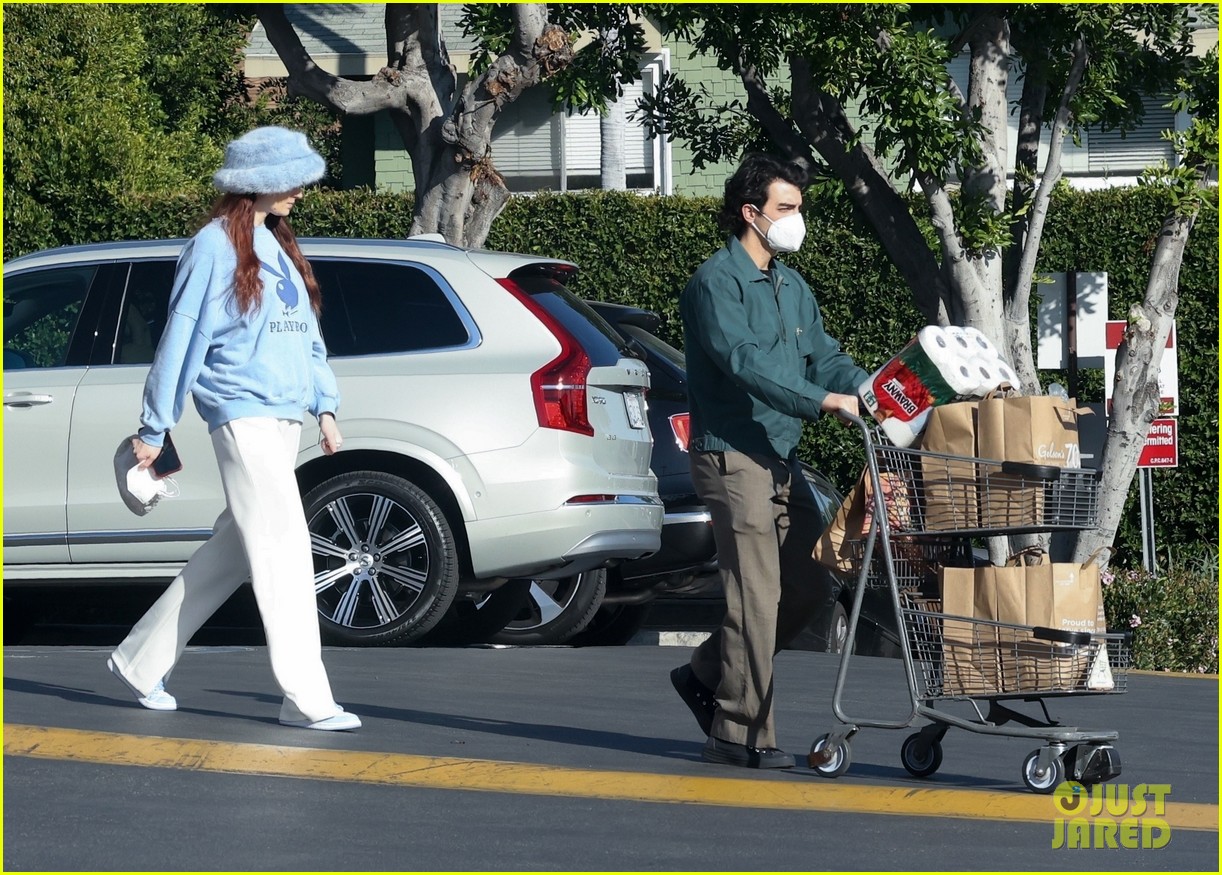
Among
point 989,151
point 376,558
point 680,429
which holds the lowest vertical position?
point 376,558

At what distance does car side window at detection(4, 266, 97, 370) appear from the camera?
9.46 metres

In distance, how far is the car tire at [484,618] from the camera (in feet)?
33.1

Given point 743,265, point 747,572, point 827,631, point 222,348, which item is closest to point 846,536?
point 747,572

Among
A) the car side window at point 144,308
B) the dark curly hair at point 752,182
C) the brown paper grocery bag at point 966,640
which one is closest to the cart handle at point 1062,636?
the brown paper grocery bag at point 966,640

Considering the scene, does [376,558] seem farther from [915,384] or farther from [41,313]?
[915,384]

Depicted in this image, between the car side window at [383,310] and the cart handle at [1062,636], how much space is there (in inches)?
164

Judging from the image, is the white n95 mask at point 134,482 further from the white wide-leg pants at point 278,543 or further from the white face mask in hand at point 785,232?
the white face mask in hand at point 785,232

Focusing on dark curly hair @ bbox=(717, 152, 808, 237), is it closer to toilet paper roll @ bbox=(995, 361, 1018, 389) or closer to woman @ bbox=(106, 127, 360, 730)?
toilet paper roll @ bbox=(995, 361, 1018, 389)

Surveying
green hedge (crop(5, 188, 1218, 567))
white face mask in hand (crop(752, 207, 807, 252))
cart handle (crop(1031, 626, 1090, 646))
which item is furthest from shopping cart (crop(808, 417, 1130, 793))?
green hedge (crop(5, 188, 1218, 567))

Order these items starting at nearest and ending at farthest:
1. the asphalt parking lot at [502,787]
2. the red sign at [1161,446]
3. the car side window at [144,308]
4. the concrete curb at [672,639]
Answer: the asphalt parking lot at [502,787] → the car side window at [144,308] → the concrete curb at [672,639] → the red sign at [1161,446]

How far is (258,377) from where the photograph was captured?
627cm

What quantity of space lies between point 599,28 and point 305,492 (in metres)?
4.64

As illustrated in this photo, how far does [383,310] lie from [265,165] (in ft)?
9.83

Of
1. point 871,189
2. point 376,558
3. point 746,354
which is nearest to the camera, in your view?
point 746,354
